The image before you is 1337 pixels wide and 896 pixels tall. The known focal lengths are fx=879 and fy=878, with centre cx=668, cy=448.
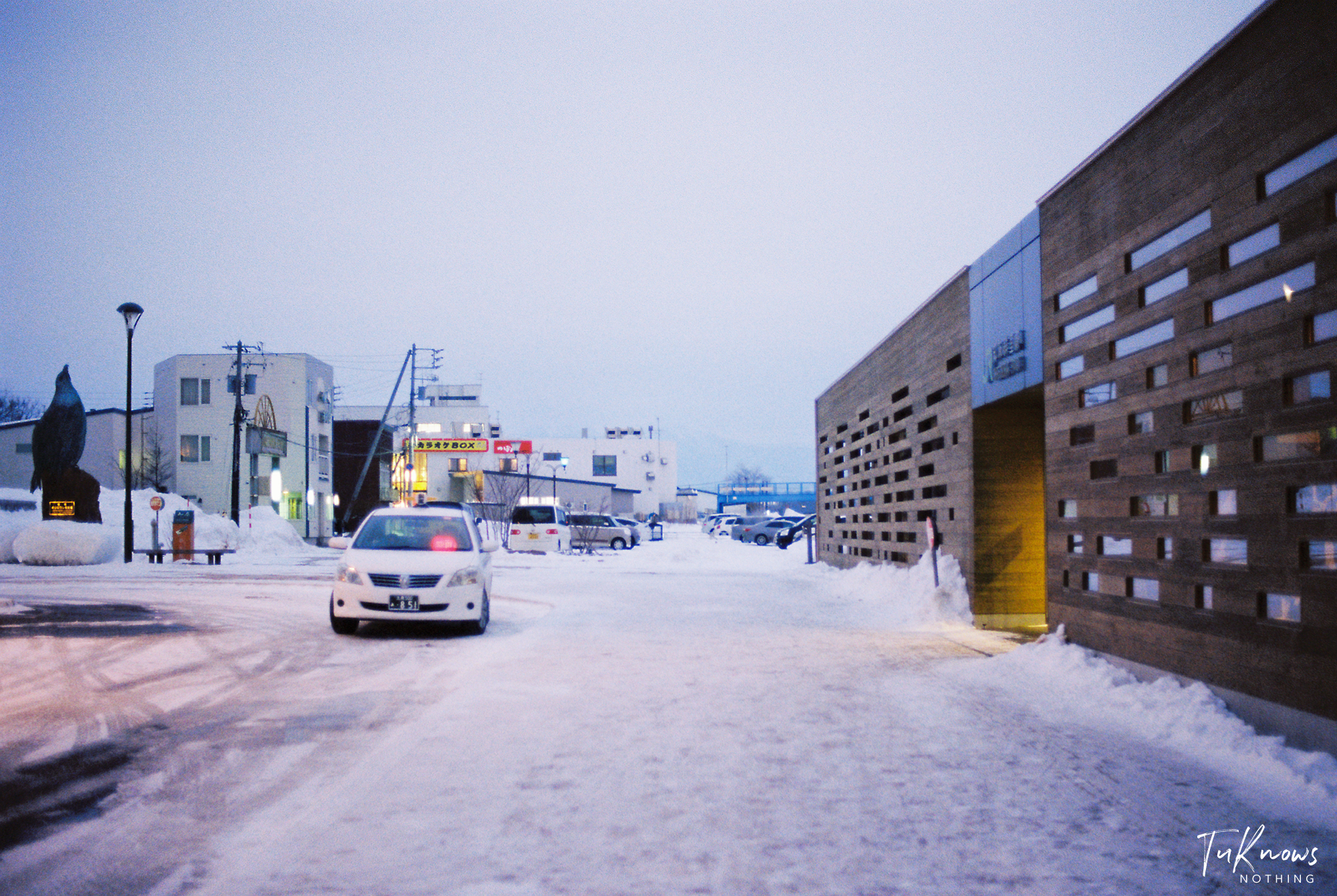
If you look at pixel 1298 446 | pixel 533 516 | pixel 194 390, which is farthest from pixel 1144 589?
pixel 194 390

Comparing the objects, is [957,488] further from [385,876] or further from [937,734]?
[385,876]

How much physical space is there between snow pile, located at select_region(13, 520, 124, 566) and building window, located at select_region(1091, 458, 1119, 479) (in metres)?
24.5

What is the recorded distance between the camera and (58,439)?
23719 millimetres

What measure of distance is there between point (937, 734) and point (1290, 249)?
3903mm

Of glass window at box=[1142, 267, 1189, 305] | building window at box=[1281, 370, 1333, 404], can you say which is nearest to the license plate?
glass window at box=[1142, 267, 1189, 305]

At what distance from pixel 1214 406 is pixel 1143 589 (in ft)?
6.06

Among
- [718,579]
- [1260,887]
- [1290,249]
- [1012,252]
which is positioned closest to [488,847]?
[1260,887]

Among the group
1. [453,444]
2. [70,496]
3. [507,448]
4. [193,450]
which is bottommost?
[70,496]

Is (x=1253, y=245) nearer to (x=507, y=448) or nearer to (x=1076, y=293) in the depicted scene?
(x=1076, y=293)

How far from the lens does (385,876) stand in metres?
3.65

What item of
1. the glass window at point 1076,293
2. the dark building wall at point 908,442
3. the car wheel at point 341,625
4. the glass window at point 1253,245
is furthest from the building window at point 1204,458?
the car wheel at point 341,625

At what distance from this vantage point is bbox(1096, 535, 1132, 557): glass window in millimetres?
7758

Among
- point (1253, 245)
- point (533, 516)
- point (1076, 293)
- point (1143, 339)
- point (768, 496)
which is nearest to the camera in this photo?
point (1253, 245)

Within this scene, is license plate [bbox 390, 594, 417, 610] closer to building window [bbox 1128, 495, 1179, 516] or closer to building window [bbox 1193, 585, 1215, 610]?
building window [bbox 1128, 495, 1179, 516]
